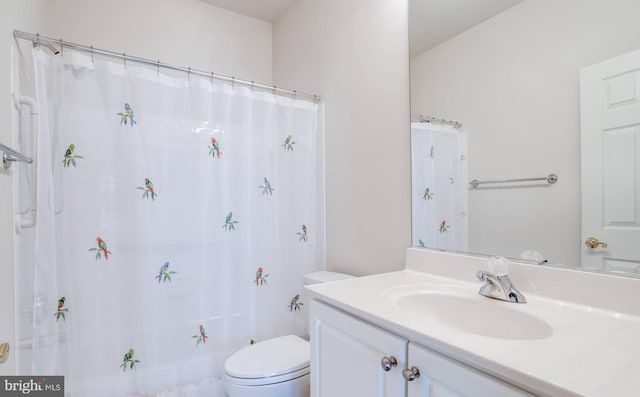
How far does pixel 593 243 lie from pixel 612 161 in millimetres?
248

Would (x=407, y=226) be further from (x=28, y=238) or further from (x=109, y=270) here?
(x=28, y=238)

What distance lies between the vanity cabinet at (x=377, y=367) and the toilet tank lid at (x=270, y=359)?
34 cm

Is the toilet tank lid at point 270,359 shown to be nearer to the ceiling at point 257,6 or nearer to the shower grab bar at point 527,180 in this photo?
the shower grab bar at point 527,180

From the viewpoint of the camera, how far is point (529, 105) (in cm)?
104

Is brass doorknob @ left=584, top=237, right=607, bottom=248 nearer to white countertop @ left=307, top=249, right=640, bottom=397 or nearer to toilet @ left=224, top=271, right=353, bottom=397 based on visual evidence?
white countertop @ left=307, top=249, right=640, bottom=397

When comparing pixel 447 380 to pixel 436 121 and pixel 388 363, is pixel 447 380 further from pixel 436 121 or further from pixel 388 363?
pixel 436 121

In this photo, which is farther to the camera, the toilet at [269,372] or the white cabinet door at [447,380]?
the toilet at [269,372]

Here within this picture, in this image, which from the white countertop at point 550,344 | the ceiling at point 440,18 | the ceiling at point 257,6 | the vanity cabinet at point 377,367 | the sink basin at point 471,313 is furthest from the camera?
the ceiling at point 257,6

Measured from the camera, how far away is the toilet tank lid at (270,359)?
130 cm

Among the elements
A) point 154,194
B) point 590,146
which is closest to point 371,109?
point 590,146

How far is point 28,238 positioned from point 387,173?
1.62 m
